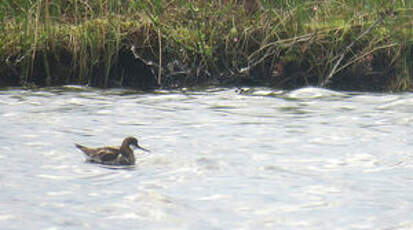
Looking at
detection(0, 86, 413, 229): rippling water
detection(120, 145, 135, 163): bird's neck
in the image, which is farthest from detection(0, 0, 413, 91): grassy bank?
detection(120, 145, 135, 163): bird's neck

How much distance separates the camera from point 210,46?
10.8 meters

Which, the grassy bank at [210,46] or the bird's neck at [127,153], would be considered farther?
the grassy bank at [210,46]

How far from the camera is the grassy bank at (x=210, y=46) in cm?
1064

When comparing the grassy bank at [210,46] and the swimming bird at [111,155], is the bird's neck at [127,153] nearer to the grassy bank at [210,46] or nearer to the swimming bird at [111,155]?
the swimming bird at [111,155]

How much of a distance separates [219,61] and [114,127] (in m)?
3.18

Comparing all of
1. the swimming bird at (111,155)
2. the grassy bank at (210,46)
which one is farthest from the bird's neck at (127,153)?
the grassy bank at (210,46)

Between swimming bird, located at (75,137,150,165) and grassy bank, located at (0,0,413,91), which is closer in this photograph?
swimming bird, located at (75,137,150,165)

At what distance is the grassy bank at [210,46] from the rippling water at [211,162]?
0.70m

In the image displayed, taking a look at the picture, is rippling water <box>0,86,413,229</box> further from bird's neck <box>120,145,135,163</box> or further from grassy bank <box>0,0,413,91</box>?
grassy bank <box>0,0,413,91</box>

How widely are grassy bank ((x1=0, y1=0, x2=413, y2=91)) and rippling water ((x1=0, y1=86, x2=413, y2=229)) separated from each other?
0.70 meters

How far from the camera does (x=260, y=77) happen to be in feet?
36.1

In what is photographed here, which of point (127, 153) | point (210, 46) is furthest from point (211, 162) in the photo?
point (210, 46)

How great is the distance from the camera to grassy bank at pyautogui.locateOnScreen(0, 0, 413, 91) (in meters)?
10.6

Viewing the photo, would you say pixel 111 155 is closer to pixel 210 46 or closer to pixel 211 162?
pixel 211 162
